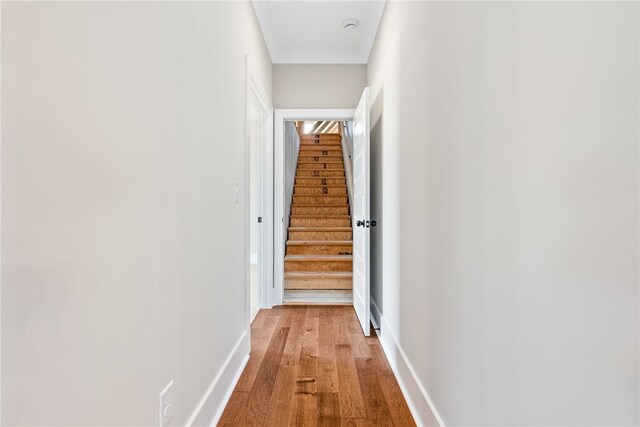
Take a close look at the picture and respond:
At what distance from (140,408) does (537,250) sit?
1136 millimetres

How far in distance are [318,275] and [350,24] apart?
8.19 ft

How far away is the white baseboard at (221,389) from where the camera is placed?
1.37m

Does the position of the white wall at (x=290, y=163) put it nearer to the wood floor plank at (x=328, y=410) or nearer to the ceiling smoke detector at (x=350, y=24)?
the ceiling smoke detector at (x=350, y=24)

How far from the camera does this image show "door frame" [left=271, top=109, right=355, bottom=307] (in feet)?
10.6

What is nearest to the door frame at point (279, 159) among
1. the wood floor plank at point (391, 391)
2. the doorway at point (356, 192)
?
the doorway at point (356, 192)

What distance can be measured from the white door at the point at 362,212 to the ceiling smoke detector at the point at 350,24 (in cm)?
59

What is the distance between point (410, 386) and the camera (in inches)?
65.2

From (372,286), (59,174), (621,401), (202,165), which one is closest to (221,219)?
(202,165)

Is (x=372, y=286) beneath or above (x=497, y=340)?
beneath

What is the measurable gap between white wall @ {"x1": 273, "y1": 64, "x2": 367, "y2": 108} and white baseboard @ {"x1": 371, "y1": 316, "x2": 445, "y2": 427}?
2.16 metres

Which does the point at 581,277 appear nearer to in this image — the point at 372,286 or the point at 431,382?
the point at 431,382

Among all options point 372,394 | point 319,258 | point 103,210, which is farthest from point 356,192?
point 103,210

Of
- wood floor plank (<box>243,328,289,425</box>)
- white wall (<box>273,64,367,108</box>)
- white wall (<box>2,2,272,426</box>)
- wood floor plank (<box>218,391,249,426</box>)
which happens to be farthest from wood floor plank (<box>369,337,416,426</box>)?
white wall (<box>273,64,367,108</box>)

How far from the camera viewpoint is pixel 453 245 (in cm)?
118
